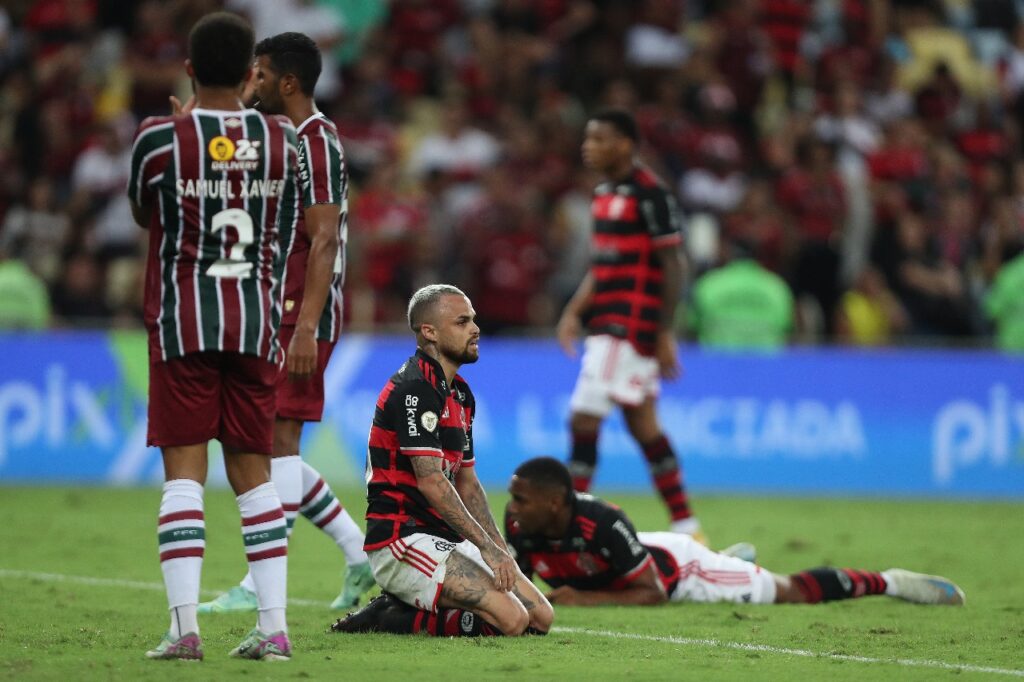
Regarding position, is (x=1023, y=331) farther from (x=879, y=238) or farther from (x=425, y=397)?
(x=425, y=397)

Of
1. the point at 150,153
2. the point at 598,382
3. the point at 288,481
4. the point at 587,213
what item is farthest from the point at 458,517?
the point at 587,213

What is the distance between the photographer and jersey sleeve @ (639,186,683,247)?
34.8 feet

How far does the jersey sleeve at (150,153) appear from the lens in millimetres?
5938

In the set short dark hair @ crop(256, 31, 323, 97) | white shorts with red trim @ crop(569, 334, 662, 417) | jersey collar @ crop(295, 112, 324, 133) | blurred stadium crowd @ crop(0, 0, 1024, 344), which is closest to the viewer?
jersey collar @ crop(295, 112, 324, 133)

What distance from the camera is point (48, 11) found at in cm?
1798

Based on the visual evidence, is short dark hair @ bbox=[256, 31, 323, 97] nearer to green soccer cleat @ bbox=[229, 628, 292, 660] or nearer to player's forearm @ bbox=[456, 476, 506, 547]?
player's forearm @ bbox=[456, 476, 506, 547]

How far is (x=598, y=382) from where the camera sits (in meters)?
10.9

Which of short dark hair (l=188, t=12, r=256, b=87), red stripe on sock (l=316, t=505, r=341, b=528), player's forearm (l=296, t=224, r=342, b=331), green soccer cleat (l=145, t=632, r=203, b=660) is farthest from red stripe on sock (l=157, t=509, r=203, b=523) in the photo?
red stripe on sock (l=316, t=505, r=341, b=528)

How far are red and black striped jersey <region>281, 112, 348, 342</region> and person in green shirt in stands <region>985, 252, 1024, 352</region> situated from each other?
10059 millimetres

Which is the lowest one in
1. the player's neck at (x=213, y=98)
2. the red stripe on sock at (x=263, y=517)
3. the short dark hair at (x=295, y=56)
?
the red stripe on sock at (x=263, y=517)

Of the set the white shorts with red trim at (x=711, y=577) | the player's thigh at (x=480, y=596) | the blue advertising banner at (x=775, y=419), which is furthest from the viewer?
the blue advertising banner at (x=775, y=419)

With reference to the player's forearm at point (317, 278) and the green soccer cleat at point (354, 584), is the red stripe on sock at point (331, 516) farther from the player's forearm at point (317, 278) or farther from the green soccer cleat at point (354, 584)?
the player's forearm at point (317, 278)

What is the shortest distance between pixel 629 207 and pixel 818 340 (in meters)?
6.66

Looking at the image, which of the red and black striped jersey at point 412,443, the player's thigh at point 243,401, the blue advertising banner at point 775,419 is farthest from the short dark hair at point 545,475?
the blue advertising banner at point 775,419
